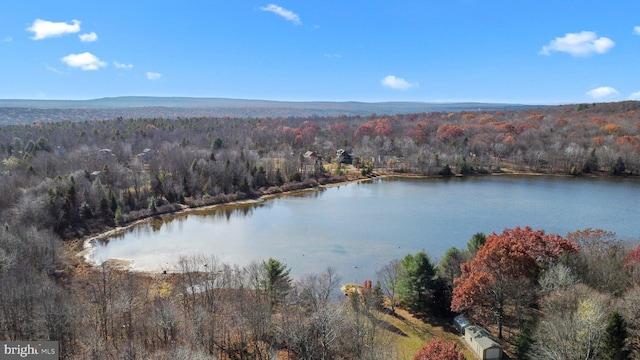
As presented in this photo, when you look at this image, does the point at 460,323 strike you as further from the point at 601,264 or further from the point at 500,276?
the point at 601,264

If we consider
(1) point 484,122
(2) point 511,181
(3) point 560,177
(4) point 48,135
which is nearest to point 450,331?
(2) point 511,181

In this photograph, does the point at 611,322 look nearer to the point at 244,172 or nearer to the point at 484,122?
the point at 244,172

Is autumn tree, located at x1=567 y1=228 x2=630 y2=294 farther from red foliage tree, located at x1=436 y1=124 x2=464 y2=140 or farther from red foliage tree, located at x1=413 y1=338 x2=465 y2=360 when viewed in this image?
red foliage tree, located at x1=436 y1=124 x2=464 y2=140

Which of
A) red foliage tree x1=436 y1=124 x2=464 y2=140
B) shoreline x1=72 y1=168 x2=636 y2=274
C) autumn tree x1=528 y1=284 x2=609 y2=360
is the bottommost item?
shoreline x1=72 y1=168 x2=636 y2=274

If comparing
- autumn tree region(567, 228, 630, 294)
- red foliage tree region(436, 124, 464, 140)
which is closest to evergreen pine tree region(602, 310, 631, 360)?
autumn tree region(567, 228, 630, 294)

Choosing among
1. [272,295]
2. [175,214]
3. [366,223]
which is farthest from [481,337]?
[175,214]

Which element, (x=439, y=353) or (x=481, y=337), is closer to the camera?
(x=439, y=353)
